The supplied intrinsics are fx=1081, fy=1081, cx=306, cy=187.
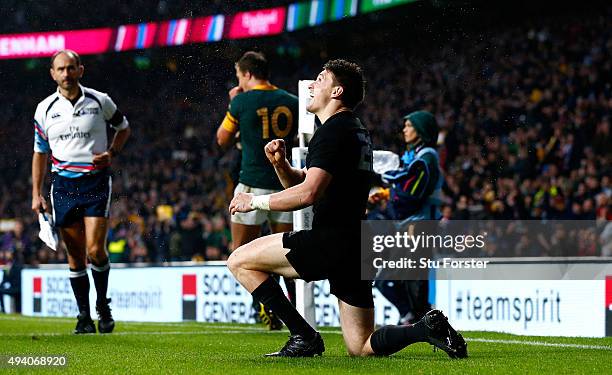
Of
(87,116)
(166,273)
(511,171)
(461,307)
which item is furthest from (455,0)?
(87,116)

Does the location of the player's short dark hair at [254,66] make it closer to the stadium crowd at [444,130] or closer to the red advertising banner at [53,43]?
the stadium crowd at [444,130]

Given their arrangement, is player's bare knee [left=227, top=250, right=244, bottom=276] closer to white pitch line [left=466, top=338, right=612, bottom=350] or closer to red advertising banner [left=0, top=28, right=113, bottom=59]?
white pitch line [left=466, top=338, right=612, bottom=350]

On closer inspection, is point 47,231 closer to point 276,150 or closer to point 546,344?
point 276,150

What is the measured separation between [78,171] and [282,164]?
3582mm

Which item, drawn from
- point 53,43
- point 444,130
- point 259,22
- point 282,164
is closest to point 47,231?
point 282,164

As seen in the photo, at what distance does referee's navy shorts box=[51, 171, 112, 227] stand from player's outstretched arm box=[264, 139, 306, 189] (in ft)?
10.6

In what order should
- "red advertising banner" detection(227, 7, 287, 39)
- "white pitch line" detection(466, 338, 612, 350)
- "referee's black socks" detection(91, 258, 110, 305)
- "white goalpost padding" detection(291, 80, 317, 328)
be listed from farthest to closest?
"red advertising banner" detection(227, 7, 287, 39) < "referee's black socks" detection(91, 258, 110, 305) < "white goalpost padding" detection(291, 80, 317, 328) < "white pitch line" detection(466, 338, 612, 350)

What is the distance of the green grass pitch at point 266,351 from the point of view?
5.24 metres

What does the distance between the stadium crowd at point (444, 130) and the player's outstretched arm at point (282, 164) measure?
387 centimetres

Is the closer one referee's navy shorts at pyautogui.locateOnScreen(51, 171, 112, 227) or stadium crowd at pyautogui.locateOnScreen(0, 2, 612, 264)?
referee's navy shorts at pyautogui.locateOnScreen(51, 171, 112, 227)

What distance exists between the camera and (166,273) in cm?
1420

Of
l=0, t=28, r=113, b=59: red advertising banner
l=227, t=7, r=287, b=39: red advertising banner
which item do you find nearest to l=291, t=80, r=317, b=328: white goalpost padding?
l=227, t=7, r=287, b=39: red advertising banner

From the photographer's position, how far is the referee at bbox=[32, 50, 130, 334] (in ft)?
28.6

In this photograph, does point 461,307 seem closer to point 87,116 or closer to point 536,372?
point 87,116
